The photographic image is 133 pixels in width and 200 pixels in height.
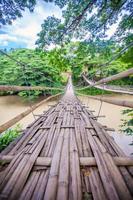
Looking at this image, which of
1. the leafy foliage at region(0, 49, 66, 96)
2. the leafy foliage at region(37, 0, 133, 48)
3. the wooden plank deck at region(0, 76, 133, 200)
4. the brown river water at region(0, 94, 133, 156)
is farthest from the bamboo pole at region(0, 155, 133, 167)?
the leafy foliage at region(0, 49, 66, 96)

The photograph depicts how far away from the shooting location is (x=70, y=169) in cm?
79

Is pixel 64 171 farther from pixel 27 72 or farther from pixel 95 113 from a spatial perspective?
pixel 27 72

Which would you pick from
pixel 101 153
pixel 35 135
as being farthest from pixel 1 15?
pixel 101 153

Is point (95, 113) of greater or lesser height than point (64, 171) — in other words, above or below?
below

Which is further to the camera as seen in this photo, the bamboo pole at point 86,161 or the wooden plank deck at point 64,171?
the bamboo pole at point 86,161

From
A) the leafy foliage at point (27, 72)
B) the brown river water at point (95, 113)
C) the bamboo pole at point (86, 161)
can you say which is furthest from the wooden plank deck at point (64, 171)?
the leafy foliage at point (27, 72)

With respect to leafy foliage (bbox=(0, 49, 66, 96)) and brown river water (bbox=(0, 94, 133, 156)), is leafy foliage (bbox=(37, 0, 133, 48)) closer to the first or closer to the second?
brown river water (bbox=(0, 94, 133, 156))

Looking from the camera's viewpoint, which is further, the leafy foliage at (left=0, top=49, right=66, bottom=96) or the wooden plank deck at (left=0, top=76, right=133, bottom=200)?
the leafy foliage at (left=0, top=49, right=66, bottom=96)

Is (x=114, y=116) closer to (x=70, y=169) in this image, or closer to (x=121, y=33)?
(x=121, y=33)

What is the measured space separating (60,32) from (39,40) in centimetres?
41

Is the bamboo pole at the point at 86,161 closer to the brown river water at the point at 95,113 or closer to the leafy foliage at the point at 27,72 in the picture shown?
the brown river water at the point at 95,113

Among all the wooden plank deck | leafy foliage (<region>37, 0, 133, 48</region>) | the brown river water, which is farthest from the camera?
the brown river water

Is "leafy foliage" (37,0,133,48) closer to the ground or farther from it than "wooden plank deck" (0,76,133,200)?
farther from it

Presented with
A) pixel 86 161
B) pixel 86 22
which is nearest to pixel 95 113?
pixel 86 22
